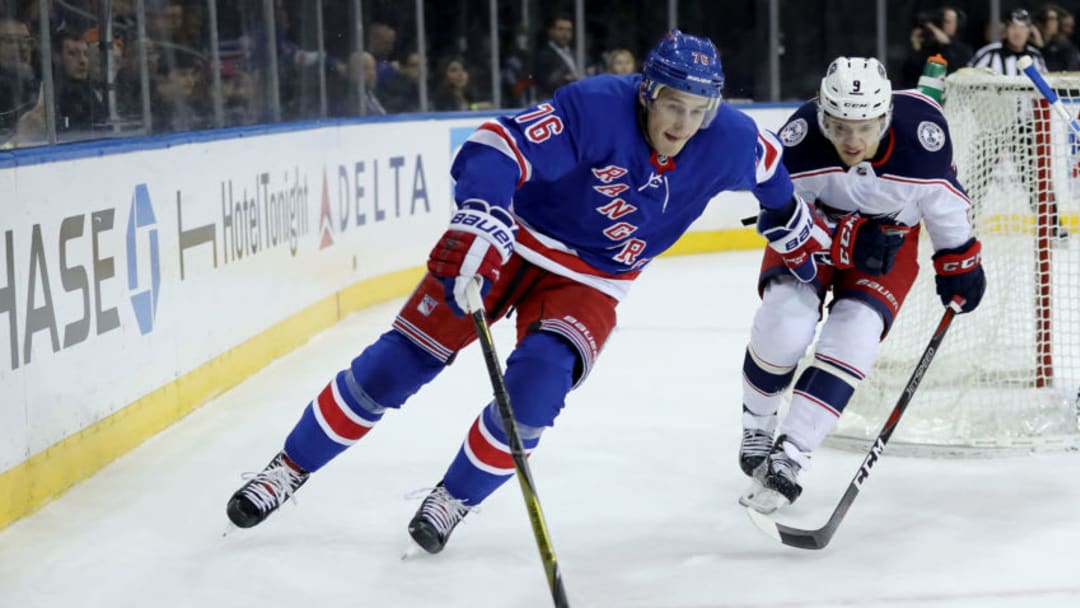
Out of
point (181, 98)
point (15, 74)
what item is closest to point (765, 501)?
point (15, 74)

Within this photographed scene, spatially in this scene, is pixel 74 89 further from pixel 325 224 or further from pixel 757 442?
pixel 325 224

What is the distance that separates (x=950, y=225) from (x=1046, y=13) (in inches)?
241

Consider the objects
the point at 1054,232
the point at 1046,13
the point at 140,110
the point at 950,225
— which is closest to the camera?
the point at 950,225

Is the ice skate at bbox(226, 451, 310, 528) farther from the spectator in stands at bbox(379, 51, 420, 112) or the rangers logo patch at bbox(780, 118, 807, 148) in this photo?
the spectator in stands at bbox(379, 51, 420, 112)

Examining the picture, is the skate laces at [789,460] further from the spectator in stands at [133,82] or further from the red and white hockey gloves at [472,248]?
the spectator in stands at [133,82]

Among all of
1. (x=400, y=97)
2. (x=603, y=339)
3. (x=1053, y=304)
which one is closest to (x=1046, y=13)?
(x=400, y=97)

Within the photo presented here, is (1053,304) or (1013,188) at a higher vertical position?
(1013,188)

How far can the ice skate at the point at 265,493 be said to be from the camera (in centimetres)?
292

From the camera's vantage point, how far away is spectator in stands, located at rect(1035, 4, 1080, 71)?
28.6 ft

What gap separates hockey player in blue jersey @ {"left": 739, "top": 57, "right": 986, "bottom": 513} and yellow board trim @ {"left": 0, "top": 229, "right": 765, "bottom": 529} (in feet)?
5.10

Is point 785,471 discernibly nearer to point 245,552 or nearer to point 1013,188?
point 245,552

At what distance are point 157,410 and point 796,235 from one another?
1866 mm

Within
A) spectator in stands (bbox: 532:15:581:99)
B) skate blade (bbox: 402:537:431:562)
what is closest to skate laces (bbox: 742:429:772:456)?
skate blade (bbox: 402:537:431:562)

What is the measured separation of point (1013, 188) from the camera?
4.32 m
